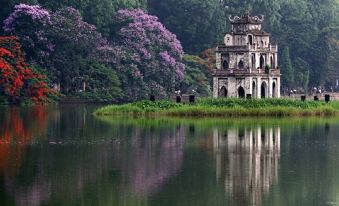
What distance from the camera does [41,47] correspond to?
4678 inches

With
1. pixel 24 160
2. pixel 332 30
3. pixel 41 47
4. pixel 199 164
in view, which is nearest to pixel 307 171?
pixel 199 164

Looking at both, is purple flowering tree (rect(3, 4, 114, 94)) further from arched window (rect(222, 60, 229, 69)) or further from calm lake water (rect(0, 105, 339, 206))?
calm lake water (rect(0, 105, 339, 206))

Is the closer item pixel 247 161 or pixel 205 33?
pixel 247 161

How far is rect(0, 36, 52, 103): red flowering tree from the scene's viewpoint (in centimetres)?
11050

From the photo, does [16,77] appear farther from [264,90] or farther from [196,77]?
[196,77]

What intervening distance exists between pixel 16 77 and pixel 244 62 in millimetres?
24841

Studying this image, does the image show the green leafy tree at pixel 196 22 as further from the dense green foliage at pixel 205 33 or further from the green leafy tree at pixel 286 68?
the green leafy tree at pixel 286 68

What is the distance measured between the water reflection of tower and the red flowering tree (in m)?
43.3

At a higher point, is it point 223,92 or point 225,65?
point 225,65

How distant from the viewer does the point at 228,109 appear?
8688 centimetres

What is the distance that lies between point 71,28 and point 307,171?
244 ft

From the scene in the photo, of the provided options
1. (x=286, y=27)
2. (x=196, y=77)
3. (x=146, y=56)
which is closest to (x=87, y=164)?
(x=146, y=56)

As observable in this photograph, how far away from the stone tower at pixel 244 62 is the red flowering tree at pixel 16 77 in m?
22.0

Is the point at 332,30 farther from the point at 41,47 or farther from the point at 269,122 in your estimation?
the point at 269,122
